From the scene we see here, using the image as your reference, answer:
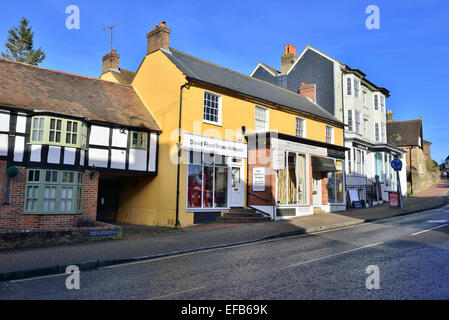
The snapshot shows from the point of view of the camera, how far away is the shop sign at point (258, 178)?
57.6 feet

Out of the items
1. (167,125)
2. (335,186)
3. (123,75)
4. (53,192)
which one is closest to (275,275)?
(53,192)

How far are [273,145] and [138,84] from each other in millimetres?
9055

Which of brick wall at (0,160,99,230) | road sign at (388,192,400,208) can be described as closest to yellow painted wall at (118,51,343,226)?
brick wall at (0,160,99,230)

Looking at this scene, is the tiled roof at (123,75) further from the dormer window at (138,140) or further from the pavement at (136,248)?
the pavement at (136,248)

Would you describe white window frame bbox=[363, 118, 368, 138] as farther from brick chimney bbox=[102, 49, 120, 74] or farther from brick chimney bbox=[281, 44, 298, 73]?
brick chimney bbox=[102, 49, 120, 74]

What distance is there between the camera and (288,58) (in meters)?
32.5

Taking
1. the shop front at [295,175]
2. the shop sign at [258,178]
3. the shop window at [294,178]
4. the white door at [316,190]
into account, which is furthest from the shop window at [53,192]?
the white door at [316,190]

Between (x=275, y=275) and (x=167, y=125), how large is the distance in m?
12.1

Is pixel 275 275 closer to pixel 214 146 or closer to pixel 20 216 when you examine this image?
pixel 20 216

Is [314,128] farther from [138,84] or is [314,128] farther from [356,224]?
[138,84]

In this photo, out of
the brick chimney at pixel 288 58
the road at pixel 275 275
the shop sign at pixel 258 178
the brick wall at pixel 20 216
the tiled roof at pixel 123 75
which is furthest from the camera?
the brick chimney at pixel 288 58

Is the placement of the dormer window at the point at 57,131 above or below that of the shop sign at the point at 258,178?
above

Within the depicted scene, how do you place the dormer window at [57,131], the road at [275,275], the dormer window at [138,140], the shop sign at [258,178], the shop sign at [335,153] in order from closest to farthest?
1. the road at [275,275]
2. the dormer window at [57,131]
3. the dormer window at [138,140]
4. the shop sign at [258,178]
5. the shop sign at [335,153]
